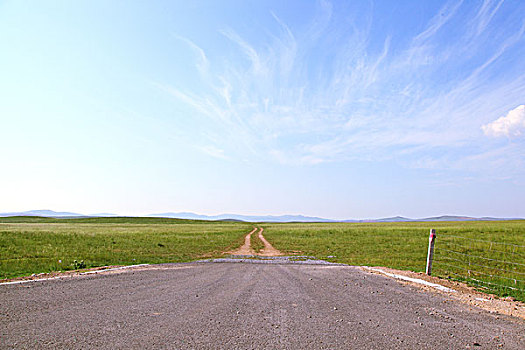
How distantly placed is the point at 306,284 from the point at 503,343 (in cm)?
589

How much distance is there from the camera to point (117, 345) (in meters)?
5.11

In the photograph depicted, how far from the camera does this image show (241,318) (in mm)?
6531

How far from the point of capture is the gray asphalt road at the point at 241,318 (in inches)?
209

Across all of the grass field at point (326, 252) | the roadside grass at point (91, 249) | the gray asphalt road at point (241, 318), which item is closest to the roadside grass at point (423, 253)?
the grass field at point (326, 252)

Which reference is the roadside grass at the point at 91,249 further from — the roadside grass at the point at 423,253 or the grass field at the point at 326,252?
the roadside grass at the point at 423,253

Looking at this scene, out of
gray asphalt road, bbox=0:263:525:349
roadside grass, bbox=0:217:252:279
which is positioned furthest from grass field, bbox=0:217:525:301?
gray asphalt road, bbox=0:263:525:349

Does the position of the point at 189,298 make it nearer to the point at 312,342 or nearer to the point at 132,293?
the point at 132,293

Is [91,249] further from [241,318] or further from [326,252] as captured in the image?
[241,318]

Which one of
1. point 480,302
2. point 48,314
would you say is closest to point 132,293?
point 48,314

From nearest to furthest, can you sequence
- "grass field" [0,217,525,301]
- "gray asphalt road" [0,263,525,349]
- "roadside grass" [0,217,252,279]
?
"gray asphalt road" [0,263,525,349]
"grass field" [0,217,525,301]
"roadside grass" [0,217,252,279]

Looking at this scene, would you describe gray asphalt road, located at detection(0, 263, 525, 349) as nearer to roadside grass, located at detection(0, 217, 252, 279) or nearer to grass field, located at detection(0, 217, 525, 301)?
grass field, located at detection(0, 217, 525, 301)

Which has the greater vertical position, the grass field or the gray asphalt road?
the gray asphalt road

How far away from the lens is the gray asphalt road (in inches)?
209

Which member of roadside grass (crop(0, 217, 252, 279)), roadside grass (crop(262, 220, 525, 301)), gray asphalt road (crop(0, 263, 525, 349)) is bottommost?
roadside grass (crop(0, 217, 252, 279))
